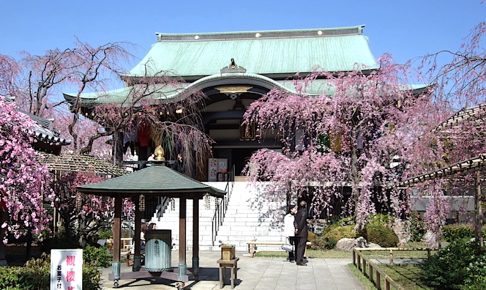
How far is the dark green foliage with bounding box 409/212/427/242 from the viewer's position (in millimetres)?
22156

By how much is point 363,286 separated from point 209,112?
748 inches

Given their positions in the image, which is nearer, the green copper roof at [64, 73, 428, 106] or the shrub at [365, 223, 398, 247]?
the shrub at [365, 223, 398, 247]

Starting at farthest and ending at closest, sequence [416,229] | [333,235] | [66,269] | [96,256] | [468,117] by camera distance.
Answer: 1. [416,229]
2. [333,235]
3. [96,256]
4. [468,117]
5. [66,269]

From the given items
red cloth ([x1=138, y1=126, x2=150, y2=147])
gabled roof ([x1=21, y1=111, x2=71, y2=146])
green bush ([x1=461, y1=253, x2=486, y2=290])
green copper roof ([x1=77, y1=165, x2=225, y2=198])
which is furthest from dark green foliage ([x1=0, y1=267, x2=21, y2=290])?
red cloth ([x1=138, y1=126, x2=150, y2=147])

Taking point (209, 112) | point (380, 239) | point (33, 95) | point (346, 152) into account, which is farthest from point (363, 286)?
point (209, 112)

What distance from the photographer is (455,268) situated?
9.99m

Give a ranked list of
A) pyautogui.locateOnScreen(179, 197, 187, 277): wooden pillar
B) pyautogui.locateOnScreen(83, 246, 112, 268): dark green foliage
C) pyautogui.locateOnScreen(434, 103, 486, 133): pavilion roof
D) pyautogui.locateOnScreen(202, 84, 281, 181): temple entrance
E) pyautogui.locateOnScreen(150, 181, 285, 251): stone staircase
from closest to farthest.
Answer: pyautogui.locateOnScreen(434, 103, 486, 133): pavilion roof
pyautogui.locateOnScreen(179, 197, 187, 277): wooden pillar
pyautogui.locateOnScreen(83, 246, 112, 268): dark green foliage
pyautogui.locateOnScreen(150, 181, 285, 251): stone staircase
pyautogui.locateOnScreen(202, 84, 281, 181): temple entrance

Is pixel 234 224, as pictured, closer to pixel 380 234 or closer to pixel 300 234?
pixel 380 234

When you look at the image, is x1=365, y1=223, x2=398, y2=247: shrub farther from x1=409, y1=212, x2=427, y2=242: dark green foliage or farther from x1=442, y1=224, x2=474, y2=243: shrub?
x1=442, y1=224, x2=474, y2=243: shrub

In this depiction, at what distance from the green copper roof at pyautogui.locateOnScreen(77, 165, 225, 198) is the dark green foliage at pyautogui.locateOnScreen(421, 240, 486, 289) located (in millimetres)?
4883

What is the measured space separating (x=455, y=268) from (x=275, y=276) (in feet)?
14.6

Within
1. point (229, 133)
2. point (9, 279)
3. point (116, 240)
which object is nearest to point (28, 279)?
point (9, 279)

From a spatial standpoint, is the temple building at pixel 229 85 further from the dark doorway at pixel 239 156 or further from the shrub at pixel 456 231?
the shrub at pixel 456 231

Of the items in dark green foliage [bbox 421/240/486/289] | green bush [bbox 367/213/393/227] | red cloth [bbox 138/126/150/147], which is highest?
red cloth [bbox 138/126/150/147]
